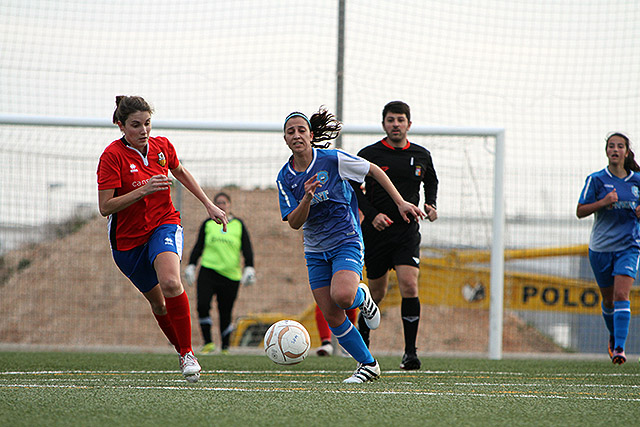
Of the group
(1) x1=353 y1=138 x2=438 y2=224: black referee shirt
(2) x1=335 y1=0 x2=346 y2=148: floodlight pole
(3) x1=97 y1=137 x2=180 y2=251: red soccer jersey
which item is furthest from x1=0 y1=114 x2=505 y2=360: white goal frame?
(3) x1=97 y1=137 x2=180 y2=251: red soccer jersey

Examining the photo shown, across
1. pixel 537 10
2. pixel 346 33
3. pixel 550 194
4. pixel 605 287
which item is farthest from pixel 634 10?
pixel 605 287

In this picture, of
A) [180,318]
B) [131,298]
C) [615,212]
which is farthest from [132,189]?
[131,298]

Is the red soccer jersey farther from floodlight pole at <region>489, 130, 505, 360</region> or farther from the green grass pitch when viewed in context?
floodlight pole at <region>489, 130, 505, 360</region>

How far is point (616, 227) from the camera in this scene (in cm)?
697

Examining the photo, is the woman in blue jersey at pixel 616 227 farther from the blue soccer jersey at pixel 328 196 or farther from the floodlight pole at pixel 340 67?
the floodlight pole at pixel 340 67

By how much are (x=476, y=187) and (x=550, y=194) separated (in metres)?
1.23

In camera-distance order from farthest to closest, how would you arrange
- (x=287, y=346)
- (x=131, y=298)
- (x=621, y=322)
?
(x=131, y=298) → (x=621, y=322) → (x=287, y=346)

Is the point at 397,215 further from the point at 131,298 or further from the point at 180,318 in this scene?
the point at 131,298

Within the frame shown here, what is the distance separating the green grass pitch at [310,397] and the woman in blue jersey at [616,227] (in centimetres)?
85

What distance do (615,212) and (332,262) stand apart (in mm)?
3532

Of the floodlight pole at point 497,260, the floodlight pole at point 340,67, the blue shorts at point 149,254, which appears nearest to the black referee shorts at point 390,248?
the blue shorts at point 149,254

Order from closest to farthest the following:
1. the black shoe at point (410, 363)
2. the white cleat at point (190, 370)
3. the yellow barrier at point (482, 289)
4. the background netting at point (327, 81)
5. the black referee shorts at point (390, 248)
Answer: the white cleat at point (190, 370) → the black shoe at point (410, 363) → the black referee shorts at point (390, 248) → the background netting at point (327, 81) → the yellow barrier at point (482, 289)

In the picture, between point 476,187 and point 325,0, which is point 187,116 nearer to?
point 325,0

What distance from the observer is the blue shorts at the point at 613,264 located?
6.82 meters
